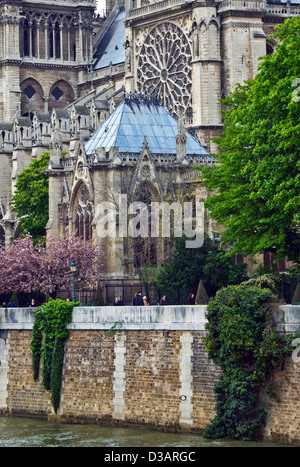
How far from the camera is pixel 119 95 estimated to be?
87.9 m

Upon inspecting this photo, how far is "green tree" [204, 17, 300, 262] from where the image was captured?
42.8 m

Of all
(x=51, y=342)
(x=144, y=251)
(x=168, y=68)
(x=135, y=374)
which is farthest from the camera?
(x=168, y=68)

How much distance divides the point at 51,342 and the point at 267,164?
8667 millimetres

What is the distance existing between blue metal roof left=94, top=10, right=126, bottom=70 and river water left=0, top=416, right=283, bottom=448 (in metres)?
55.1

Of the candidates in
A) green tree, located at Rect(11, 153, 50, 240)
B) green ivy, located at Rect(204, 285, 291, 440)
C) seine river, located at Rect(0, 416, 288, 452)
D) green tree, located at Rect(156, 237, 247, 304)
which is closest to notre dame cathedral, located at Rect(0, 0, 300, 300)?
green tree, located at Rect(11, 153, 50, 240)

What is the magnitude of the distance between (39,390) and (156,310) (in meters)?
5.97

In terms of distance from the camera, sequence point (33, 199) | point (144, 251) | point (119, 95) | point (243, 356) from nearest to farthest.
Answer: point (243, 356) → point (144, 251) → point (33, 199) → point (119, 95)

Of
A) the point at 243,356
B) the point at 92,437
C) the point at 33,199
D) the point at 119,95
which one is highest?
the point at 119,95

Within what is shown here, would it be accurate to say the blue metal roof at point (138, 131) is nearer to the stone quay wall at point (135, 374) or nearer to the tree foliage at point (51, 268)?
the tree foliage at point (51, 268)

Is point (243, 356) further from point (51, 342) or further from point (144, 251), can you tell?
point (144, 251)

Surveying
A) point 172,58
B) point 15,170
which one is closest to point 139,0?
point 172,58

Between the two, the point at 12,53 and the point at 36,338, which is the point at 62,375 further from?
the point at 12,53

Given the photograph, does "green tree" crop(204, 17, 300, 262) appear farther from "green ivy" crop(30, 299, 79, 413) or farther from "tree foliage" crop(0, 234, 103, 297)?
"tree foliage" crop(0, 234, 103, 297)

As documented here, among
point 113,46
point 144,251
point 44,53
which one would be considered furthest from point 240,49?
point 44,53
